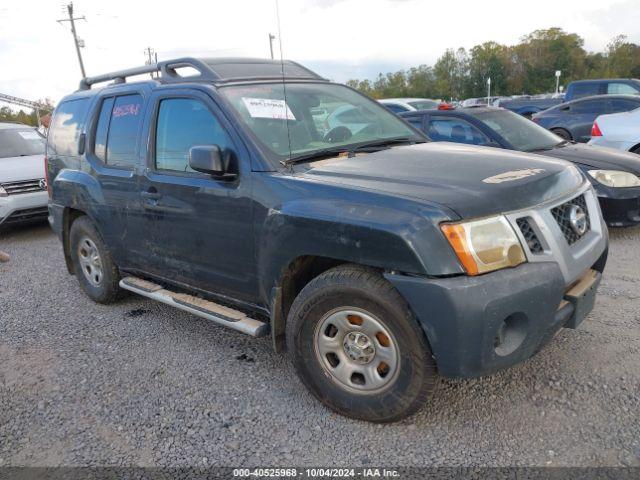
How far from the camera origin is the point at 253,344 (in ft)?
12.7

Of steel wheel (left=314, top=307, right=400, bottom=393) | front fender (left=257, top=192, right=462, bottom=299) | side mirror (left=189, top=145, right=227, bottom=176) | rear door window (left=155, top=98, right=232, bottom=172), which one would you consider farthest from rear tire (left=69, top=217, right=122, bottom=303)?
steel wheel (left=314, top=307, right=400, bottom=393)

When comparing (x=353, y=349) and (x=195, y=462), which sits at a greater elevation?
(x=353, y=349)

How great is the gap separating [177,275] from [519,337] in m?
2.32

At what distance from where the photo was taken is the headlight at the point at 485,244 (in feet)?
7.77

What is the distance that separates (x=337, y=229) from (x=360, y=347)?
0.62 m

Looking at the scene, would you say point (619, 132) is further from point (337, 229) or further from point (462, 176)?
point (337, 229)

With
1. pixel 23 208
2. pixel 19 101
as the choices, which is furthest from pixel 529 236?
pixel 19 101

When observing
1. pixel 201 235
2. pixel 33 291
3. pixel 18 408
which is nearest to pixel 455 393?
pixel 201 235

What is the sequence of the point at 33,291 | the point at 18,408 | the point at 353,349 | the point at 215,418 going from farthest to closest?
the point at 33,291 < the point at 18,408 < the point at 215,418 < the point at 353,349

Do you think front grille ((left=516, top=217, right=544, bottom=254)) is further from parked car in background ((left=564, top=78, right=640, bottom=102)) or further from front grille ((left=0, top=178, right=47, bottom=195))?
parked car in background ((left=564, top=78, right=640, bottom=102))

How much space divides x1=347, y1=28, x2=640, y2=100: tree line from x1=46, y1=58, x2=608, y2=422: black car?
2784 inches

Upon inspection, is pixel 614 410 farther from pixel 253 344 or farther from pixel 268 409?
pixel 253 344

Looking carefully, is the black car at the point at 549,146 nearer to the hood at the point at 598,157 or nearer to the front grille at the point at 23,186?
the hood at the point at 598,157

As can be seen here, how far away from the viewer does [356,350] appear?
2752 mm
